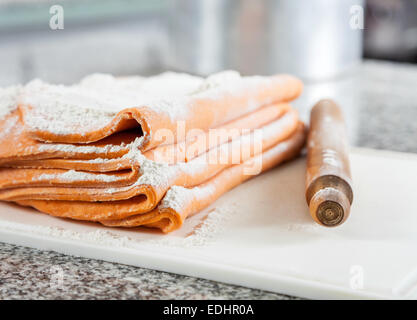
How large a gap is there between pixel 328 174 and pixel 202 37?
593 mm

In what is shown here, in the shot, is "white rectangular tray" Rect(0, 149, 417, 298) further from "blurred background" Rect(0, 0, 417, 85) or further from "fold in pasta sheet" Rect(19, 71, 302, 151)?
"blurred background" Rect(0, 0, 417, 85)

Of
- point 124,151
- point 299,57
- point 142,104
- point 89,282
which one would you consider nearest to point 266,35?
point 299,57

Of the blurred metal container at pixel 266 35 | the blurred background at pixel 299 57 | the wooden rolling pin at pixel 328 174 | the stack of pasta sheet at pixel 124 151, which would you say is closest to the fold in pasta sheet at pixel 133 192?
the stack of pasta sheet at pixel 124 151

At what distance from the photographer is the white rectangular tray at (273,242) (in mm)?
574

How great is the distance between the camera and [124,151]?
2.21ft

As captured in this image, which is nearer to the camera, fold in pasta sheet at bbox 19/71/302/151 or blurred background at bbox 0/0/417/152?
fold in pasta sheet at bbox 19/71/302/151

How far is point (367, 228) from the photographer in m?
0.70

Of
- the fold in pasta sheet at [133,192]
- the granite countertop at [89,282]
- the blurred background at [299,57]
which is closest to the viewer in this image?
the granite countertop at [89,282]

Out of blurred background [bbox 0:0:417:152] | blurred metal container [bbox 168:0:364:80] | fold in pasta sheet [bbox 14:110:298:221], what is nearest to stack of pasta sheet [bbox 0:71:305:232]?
fold in pasta sheet [bbox 14:110:298:221]

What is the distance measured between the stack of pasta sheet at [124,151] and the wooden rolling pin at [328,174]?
94 mm

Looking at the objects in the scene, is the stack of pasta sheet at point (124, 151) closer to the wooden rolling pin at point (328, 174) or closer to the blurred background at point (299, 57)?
the wooden rolling pin at point (328, 174)

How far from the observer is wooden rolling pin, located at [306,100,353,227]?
0.68 meters

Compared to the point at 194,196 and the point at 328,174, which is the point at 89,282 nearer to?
the point at 194,196
